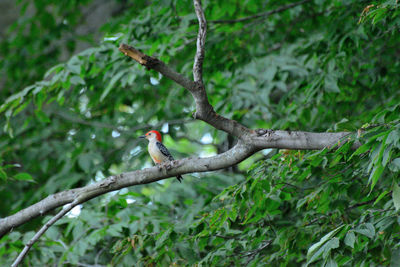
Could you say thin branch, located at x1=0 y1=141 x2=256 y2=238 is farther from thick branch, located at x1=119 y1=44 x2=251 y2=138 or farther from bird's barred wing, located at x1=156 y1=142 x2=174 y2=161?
bird's barred wing, located at x1=156 y1=142 x2=174 y2=161

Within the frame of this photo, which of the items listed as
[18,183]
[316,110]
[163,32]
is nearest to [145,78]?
[163,32]

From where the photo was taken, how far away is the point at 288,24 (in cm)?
584

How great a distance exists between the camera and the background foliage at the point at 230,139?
3.08 meters

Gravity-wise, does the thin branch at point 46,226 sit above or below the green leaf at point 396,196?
above

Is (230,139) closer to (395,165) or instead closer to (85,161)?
(85,161)

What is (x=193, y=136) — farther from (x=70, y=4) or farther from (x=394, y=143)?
(x=394, y=143)

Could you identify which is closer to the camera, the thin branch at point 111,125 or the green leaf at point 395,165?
the green leaf at point 395,165

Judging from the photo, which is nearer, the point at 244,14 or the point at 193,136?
the point at 244,14

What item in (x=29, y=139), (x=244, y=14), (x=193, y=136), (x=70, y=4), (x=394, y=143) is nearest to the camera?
(x=394, y=143)

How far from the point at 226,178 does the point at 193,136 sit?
2.09 meters

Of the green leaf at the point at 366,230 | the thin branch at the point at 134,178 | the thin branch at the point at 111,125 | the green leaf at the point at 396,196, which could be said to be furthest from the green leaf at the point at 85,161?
the green leaf at the point at 396,196

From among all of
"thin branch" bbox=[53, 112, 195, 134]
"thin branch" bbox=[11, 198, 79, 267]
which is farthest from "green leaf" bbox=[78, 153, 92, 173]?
"thin branch" bbox=[11, 198, 79, 267]

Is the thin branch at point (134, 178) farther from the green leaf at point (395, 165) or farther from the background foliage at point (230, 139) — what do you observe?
the green leaf at point (395, 165)

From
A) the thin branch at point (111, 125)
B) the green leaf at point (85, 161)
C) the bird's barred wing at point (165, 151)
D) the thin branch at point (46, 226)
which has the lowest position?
the thin branch at point (46, 226)
